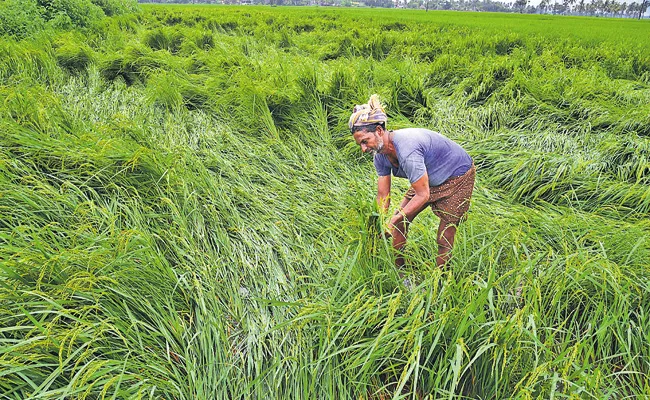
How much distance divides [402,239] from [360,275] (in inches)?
20.1

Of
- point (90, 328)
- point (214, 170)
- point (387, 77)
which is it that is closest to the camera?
point (90, 328)

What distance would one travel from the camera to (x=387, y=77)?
549 centimetres

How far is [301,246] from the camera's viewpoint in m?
2.51

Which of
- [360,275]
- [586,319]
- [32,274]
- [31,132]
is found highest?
[31,132]

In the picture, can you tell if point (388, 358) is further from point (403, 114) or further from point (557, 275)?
point (403, 114)

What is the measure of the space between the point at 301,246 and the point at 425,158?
94cm

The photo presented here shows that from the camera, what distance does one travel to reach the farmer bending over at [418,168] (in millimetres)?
1951

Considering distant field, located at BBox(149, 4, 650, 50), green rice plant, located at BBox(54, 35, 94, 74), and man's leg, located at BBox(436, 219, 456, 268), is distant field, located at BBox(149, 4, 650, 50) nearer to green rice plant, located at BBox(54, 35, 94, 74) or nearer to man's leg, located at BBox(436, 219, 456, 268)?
man's leg, located at BBox(436, 219, 456, 268)

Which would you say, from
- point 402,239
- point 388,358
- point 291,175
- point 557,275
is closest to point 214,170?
point 291,175

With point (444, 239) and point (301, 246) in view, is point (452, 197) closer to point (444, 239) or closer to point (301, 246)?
point (444, 239)

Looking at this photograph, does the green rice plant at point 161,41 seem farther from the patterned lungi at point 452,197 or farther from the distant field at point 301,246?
the patterned lungi at point 452,197

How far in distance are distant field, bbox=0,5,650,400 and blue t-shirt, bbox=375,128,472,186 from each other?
30cm

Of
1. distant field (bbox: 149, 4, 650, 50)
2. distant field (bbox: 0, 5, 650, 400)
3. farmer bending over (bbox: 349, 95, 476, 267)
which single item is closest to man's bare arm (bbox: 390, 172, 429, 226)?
farmer bending over (bbox: 349, 95, 476, 267)

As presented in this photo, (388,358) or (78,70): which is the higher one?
(78,70)
